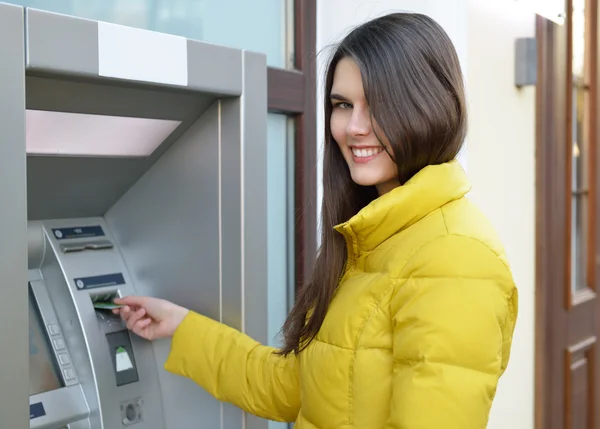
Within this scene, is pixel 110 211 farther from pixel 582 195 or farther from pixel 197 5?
pixel 582 195

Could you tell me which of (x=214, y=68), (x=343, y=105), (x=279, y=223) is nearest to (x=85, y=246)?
(x=214, y=68)

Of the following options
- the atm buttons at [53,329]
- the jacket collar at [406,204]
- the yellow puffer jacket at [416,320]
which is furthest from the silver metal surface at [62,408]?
the jacket collar at [406,204]

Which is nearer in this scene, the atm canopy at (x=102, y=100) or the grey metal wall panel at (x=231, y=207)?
the atm canopy at (x=102, y=100)

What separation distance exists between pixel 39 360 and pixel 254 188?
547 mm

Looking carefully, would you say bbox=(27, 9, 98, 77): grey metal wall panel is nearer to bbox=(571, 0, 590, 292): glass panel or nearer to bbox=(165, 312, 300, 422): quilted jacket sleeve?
bbox=(165, 312, 300, 422): quilted jacket sleeve

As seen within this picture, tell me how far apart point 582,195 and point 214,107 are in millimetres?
3001

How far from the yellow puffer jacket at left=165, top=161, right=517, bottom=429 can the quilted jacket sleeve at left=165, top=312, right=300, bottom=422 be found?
0.60 ft

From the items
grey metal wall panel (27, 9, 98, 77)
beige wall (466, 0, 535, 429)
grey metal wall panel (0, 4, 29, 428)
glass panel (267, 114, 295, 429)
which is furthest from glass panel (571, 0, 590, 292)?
grey metal wall panel (0, 4, 29, 428)

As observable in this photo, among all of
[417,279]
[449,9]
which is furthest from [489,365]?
[449,9]

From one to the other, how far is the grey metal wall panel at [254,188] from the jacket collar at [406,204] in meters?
0.29

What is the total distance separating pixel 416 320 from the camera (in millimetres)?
1163

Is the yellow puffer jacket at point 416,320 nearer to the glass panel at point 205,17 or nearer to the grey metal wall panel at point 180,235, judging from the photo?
the grey metal wall panel at point 180,235

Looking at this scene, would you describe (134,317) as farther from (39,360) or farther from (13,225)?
(13,225)

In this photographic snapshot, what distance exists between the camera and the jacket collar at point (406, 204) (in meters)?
1.29
